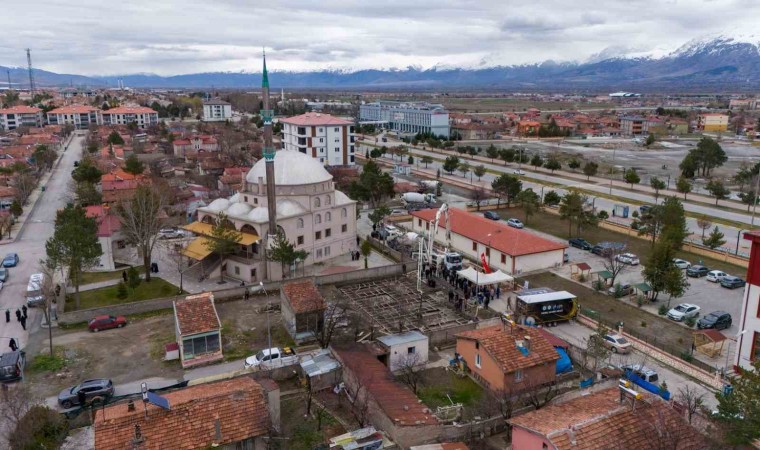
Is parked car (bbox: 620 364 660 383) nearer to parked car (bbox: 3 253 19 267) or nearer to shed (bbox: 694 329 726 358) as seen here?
shed (bbox: 694 329 726 358)

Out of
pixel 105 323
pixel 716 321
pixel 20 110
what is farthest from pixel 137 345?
pixel 20 110

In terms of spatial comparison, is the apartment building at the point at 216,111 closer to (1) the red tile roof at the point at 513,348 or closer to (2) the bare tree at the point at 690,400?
(1) the red tile roof at the point at 513,348

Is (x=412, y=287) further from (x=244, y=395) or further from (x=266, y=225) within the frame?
(x=244, y=395)

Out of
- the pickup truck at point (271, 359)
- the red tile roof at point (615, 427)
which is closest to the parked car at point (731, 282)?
the red tile roof at point (615, 427)

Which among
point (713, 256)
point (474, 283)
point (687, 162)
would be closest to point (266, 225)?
point (474, 283)

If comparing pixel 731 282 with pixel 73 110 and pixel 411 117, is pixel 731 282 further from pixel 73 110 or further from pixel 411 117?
pixel 73 110

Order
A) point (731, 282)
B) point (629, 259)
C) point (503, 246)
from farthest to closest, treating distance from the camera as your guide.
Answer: point (629, 259)
point (503, 246)
point (731, 282)

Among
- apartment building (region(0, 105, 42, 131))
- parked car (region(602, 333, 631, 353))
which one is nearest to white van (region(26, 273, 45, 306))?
parked car (region(602, 333, 631, 353))
